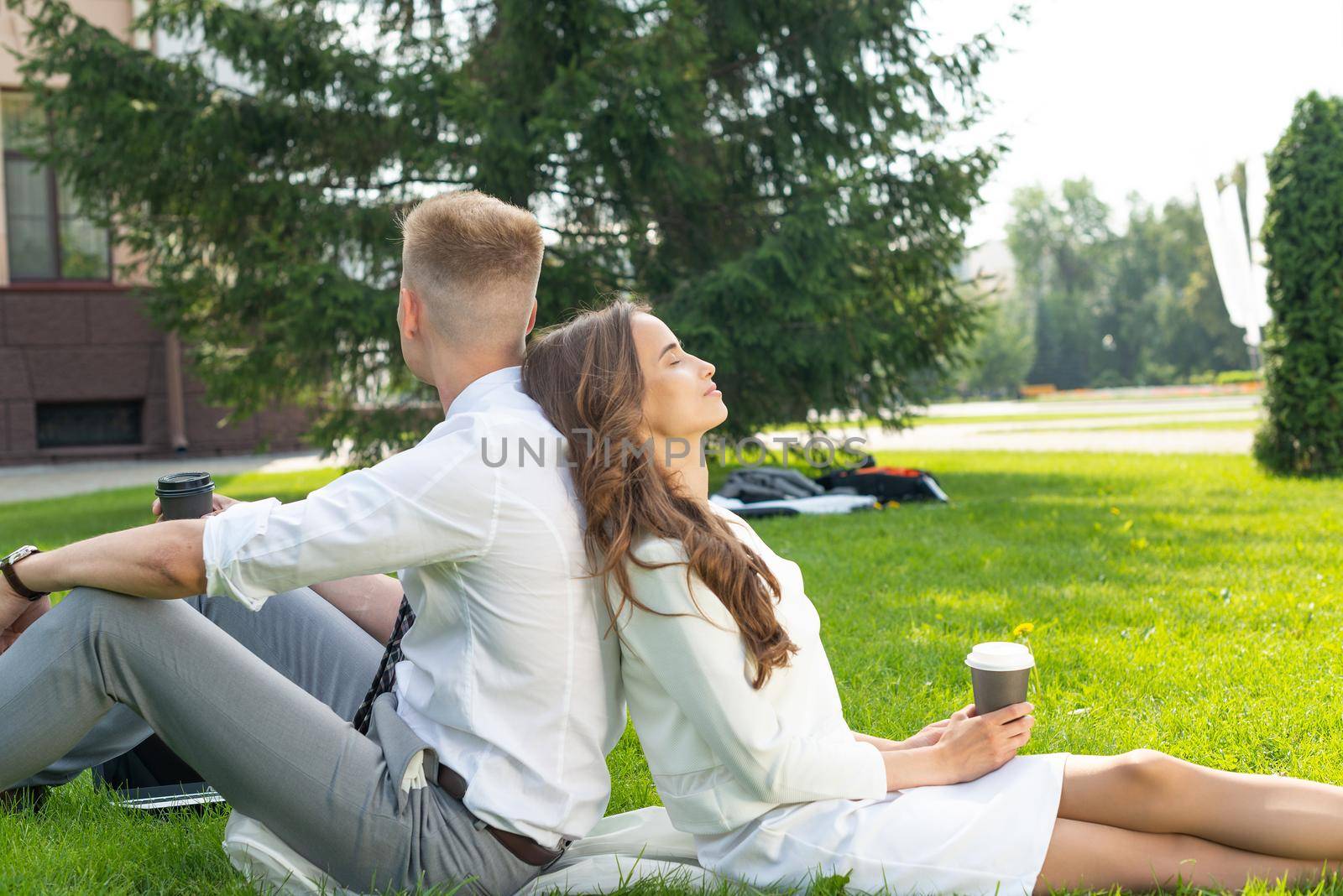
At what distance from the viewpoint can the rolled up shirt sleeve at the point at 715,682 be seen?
2.02 meters

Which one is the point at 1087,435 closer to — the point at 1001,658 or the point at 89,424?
the point at 89,424

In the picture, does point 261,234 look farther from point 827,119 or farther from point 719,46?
point 827,119

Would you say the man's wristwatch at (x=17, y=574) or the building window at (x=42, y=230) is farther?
the building window at (x=42, y=230)

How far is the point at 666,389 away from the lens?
2191 mm

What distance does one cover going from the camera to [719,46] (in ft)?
36.0

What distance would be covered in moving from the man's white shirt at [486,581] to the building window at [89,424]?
18.4 meters

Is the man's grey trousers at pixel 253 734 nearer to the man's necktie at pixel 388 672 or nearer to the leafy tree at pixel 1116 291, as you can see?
the man's necktie at pixel 388 672

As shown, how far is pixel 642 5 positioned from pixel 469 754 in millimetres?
8571

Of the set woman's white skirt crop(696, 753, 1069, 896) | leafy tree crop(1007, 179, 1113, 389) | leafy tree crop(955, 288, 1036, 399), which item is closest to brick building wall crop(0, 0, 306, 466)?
woman's white skirt crop(696, 753, 1069, 896)

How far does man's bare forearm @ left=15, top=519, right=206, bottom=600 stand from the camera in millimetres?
1979

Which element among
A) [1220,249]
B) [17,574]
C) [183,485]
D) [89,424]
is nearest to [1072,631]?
[183,485]

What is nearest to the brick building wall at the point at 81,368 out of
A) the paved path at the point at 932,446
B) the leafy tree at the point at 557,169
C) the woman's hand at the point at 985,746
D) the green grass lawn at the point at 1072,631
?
the paved path at the point at 932,446

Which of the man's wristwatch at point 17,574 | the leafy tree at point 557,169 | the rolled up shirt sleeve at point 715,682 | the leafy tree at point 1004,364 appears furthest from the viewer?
the leafy tree at point 1004,364

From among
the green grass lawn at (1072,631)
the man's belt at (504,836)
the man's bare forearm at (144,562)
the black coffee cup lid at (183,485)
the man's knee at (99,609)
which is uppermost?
the black coffee cup lid at (183,485)
